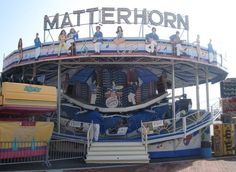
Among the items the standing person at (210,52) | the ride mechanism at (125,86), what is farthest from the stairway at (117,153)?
the standing person at (210,52)

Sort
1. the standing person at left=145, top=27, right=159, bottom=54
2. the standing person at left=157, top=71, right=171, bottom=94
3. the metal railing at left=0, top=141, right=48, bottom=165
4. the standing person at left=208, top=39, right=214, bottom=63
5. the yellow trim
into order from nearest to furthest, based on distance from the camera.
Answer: the metal railing at left=0, top=141, right=48, bottom=165
the yellow trim
the standing person at left=145, top=27, right=159, bottom=54
the standing person at left=208, top=39, right=214, bottom=63
the standing person at left=157, top=71, right=171, bottom=94

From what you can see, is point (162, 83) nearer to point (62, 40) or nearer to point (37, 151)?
point (62, 40)

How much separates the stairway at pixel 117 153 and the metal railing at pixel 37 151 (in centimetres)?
115

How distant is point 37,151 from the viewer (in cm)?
1870

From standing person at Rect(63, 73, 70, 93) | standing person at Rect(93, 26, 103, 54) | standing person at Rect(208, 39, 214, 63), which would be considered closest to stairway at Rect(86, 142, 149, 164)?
standing person at Rect(93, 26, 103, 54)

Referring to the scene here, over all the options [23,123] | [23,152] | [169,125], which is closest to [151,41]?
[169,125]

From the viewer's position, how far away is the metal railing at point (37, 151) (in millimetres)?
17653

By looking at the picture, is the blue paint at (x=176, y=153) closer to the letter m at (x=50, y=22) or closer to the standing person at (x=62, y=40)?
the standing person at (x=62, y=40)

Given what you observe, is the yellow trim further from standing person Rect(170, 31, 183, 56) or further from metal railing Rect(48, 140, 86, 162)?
standing person Rect(170, 31, 183, 56)

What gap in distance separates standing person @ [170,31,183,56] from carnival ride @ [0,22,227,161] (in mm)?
238

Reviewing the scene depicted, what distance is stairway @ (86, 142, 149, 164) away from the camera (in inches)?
763

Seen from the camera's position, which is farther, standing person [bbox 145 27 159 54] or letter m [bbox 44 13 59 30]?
letter m [bbox 44 13 59 30]

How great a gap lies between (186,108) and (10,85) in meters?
13.1

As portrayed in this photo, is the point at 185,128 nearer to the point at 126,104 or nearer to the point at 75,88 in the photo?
the point at 126,104
